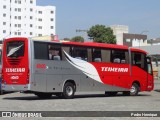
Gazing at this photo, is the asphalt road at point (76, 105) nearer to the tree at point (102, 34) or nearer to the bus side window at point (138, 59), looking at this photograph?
the bus side window at point (138, 59)

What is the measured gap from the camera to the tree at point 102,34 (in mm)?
100406

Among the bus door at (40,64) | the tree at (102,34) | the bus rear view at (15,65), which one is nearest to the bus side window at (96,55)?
the bus door at (40,64)

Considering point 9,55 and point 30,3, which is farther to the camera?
point 30,3

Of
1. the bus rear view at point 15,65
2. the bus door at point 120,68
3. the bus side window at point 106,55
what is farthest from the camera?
the bus door at point 120,68

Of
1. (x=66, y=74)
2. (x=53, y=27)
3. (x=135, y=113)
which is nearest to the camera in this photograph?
(x=135, y=113)

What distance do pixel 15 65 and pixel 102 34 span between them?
7921 centimetres

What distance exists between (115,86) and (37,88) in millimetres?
6752

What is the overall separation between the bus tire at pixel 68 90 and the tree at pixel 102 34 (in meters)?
75.2

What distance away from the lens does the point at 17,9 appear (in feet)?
482

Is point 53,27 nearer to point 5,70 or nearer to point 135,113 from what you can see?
point 5,70

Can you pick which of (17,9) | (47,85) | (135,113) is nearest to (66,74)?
(47,85)

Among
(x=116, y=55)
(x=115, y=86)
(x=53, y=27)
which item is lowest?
(x=115, y=86)

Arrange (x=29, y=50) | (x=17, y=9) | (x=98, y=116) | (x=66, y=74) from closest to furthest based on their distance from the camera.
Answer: (x=98, y=116) → (x=29, y=50) → (x=66, y=74) → (x=17, y=9)

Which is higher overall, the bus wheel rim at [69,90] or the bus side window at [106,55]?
the bus side window at [106,55]
